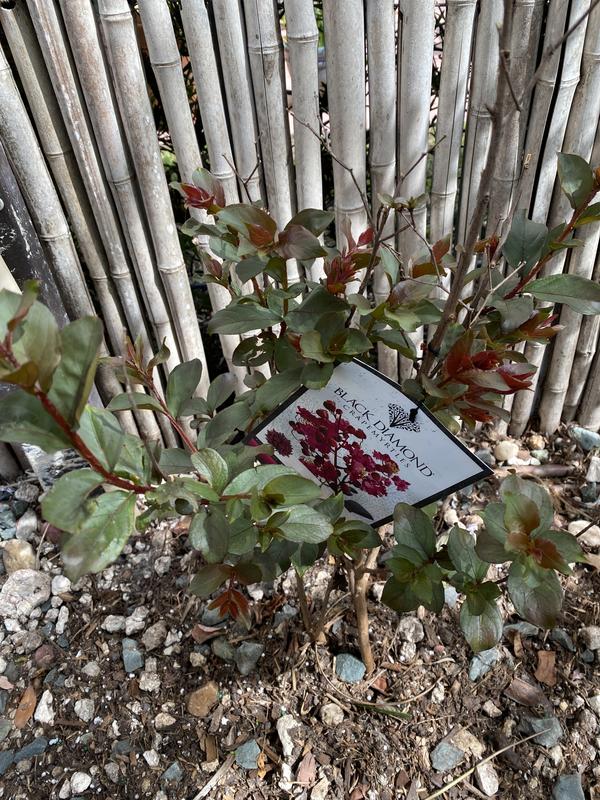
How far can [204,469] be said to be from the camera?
2.45ft

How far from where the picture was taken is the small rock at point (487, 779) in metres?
1.14

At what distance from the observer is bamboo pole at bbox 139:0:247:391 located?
3.67 ft

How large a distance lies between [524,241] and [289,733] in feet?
3.06

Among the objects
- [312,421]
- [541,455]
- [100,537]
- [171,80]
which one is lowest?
[541,455]

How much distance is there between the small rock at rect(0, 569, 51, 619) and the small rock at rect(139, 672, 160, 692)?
0.32m

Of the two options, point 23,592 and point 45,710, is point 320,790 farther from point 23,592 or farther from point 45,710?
point 23,592

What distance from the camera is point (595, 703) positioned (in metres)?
1.23

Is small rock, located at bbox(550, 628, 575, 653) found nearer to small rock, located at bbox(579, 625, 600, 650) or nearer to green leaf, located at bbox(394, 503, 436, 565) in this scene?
small rock, located at bbox(579, 625, 600, 650)

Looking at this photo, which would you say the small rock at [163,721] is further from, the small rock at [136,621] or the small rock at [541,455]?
the small rock at [541,455]

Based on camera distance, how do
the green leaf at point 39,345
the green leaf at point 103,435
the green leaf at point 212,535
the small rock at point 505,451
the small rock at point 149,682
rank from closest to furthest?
the green leaf at point 39,345
the green leaf at point 103,435
the green leaf at point 212,535
the small rock at point 149,682
the small rock at point 505,451

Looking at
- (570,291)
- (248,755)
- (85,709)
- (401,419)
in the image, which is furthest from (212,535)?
(85,709)

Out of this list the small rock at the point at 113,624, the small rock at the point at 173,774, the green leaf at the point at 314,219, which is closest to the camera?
the green leaf at the point at 314,219

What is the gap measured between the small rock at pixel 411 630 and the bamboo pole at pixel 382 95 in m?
0.73

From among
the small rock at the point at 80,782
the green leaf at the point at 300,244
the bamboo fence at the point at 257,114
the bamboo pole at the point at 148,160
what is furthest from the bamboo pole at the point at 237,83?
the small rock at the point at 80,782
